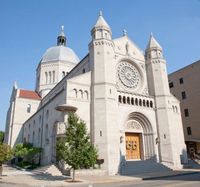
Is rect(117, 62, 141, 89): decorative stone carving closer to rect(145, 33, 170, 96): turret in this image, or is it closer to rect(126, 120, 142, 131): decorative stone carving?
rect(145, 33, 170, 96): turret

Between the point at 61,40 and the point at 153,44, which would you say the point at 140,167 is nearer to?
the point at 153,44

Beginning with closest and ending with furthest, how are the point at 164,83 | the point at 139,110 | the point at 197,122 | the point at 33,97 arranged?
1. the point at 139,110
2. the point at 164,83
3. the point at 197,122
4. the point at 33,97

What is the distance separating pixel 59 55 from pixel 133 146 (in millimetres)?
33195

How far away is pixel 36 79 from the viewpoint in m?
57.0

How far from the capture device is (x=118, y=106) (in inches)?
1184

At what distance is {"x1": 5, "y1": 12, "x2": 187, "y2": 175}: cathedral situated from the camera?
88.6 ft

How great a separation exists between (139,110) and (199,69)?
19.6 meters

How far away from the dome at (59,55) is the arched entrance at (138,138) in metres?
29.3

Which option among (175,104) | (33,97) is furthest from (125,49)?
(33,97)

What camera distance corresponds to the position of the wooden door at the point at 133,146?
30.4m

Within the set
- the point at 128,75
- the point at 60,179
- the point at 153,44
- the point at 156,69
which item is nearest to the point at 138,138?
the point at 128,75

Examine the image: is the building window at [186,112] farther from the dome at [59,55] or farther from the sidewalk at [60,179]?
the dome at [59,55]

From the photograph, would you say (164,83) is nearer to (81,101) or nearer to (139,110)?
(139,110)

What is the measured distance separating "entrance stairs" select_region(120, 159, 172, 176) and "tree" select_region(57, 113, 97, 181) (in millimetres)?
Answer: 7985
